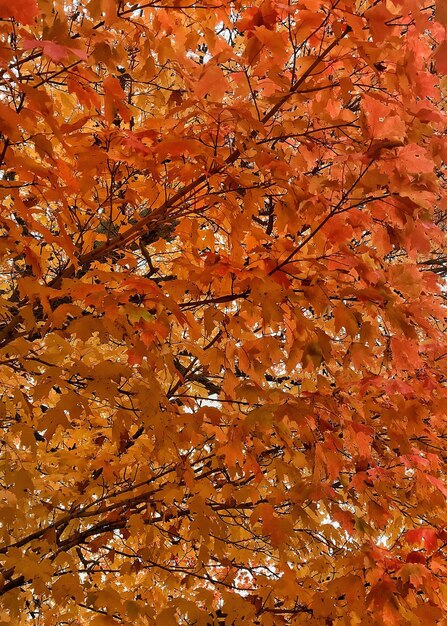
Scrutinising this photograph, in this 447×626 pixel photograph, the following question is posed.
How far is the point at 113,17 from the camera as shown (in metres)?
1.82

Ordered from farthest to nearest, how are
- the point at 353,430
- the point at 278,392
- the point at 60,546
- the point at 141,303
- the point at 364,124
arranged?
1. the point at 60,546
2. the point at 353,430
3. the point at 141,303
4. the point at 278,392
5. the point at 364,124

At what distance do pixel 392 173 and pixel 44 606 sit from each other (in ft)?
15.8

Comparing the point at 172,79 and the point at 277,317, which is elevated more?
the point at 172,79

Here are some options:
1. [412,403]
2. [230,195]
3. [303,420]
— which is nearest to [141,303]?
[230,195]

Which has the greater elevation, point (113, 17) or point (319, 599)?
point (113, 17)

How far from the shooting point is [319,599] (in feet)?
8.78

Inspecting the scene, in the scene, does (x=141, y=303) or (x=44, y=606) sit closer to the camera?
(x=141, y=303)

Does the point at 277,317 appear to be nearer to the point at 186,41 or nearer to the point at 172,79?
the point at 186,41

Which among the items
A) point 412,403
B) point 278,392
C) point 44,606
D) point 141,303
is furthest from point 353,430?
point 44,606

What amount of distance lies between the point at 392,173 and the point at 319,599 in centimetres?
202

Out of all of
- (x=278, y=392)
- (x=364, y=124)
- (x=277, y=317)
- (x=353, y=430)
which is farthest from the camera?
(x=353, y=430)

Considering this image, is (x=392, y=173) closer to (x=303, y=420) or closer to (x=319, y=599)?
(x=303, y=420)

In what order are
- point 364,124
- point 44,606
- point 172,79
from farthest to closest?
point 44,606 → point 172,79 → point 364,124

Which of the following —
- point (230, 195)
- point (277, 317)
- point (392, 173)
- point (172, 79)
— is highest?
point (172, 79)
